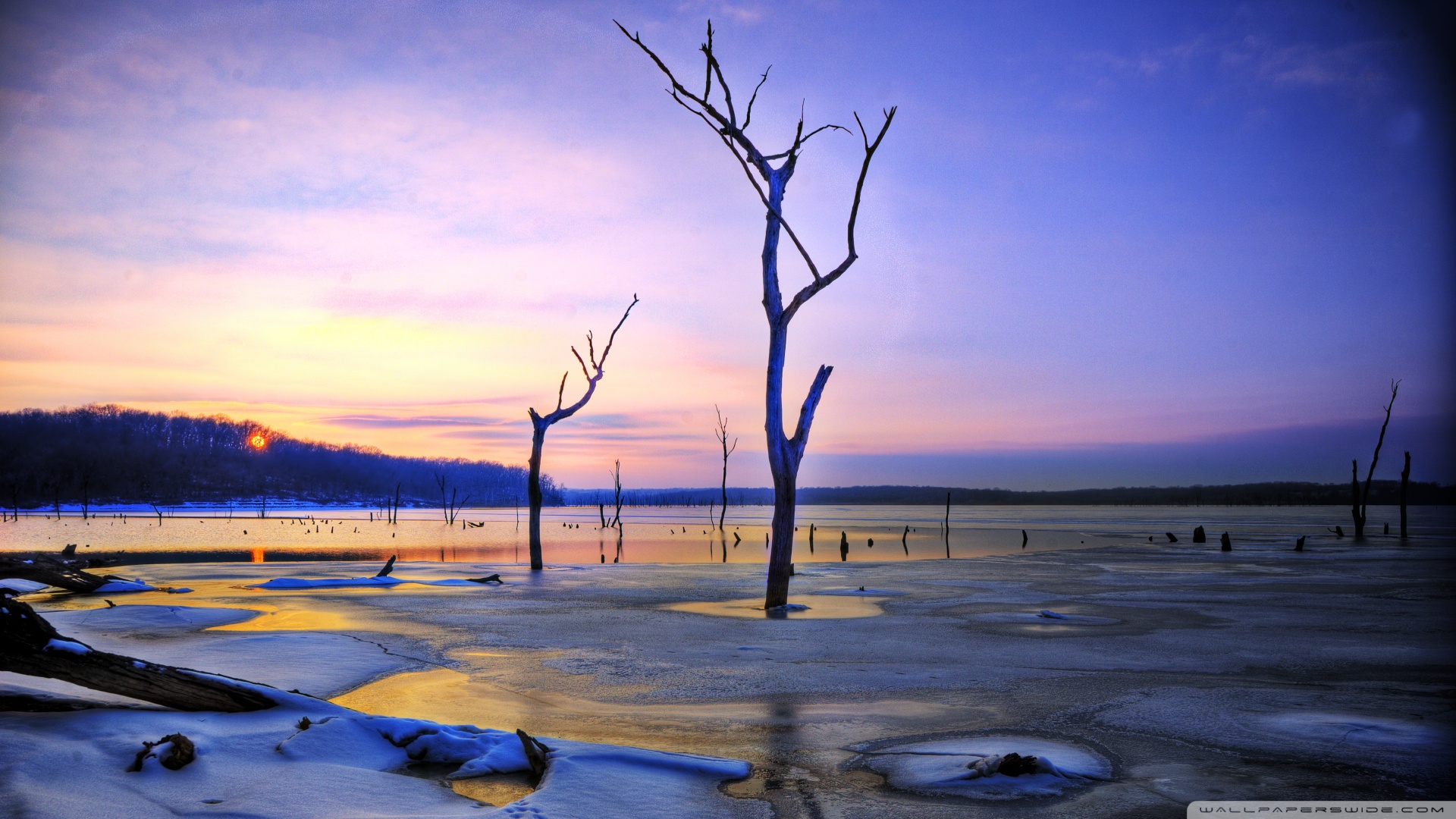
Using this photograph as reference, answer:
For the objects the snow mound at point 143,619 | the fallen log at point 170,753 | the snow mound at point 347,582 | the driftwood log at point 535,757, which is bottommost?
the snow mound at point 347,582

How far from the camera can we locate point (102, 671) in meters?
4.48

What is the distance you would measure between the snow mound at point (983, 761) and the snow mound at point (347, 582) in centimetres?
1433

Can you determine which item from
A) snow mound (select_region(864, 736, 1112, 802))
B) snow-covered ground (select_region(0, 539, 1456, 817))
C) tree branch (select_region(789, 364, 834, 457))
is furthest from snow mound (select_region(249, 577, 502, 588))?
snow mound (select_region(864, 736, 1112, 802))

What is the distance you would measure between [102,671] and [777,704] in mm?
4436

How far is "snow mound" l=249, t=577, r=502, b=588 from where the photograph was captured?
16383mm

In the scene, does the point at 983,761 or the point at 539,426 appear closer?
the point at 983,761

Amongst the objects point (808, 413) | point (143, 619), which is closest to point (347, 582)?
point (143, 619)

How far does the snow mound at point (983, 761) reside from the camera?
14.0 ft

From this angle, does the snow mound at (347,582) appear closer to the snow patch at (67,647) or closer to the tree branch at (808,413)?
the tree branch at (808,413)

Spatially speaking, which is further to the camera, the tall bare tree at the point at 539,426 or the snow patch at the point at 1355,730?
the tall bare tree at the point at 539,426

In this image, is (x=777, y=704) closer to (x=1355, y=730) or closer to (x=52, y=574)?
(x=1355, y=730)

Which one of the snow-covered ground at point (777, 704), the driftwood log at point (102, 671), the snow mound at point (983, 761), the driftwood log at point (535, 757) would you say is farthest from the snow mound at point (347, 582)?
the snow mound at point (983, 761)

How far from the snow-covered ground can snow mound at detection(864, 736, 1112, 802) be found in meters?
0.02

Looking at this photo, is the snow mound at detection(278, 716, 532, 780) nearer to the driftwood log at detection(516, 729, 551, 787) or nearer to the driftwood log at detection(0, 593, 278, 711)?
the driftwood log at detection(516, 729, 551, 787)
